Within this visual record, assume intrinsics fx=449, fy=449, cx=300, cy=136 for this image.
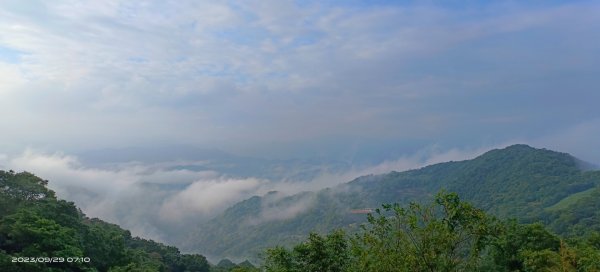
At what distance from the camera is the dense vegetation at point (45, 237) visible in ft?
118

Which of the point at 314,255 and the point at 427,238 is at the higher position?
the point at 314,255

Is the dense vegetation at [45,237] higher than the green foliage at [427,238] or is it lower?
higher

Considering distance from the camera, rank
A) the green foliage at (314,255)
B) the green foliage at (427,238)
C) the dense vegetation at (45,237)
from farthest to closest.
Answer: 1. the dense vegetation at (45,237)
2. the green foliage at (314,255)
3. the green foliage at (427,238)

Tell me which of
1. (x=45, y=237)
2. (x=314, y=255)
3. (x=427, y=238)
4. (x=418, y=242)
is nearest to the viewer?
(x=427, y=238)

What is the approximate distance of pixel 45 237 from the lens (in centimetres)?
3784

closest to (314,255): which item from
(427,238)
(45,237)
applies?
(427,238)

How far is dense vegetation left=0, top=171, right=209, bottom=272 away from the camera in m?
35.9

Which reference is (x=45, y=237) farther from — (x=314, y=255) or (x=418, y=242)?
(x=418, y=242)

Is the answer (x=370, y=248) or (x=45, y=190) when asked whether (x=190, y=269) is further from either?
(x=370, y=248)

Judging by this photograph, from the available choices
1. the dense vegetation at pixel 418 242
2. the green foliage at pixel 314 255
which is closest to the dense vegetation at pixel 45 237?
the green foliage at pixel 314 255

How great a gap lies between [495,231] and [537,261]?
56.5ft

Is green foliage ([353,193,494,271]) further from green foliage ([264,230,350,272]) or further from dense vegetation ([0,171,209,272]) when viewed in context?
dense vegetation ([0,171,209,272])

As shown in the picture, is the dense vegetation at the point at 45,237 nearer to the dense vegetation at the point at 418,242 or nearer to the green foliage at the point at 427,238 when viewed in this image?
the dense vegetation at the point at 418,242

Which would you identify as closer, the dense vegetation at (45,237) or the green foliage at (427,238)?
the green foliage at (427,238)
